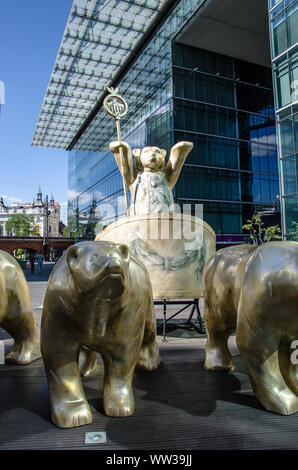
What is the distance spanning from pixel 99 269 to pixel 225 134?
26175mm

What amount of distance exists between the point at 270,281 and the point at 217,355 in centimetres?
129

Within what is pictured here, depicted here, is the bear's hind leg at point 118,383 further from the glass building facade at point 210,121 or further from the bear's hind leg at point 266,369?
the glass building facade at point 210,121

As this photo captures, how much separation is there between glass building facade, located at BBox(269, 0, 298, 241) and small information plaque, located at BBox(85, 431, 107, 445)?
46.8 ft

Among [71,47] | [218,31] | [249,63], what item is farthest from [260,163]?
[71,47]

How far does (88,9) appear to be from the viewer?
19.6m

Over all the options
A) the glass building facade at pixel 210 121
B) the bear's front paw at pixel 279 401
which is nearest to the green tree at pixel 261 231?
the glass building facade at pixel 210 121

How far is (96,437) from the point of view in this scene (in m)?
1.87

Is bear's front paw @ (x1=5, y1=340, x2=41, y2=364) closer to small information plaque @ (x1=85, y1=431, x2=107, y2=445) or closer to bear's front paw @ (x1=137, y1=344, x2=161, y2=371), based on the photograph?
bear's front paw @ (x1=137, y1=344, x2=161, y2=371)

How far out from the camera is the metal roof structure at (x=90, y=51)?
20000 millimetres

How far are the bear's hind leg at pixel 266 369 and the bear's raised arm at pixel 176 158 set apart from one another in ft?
12.4

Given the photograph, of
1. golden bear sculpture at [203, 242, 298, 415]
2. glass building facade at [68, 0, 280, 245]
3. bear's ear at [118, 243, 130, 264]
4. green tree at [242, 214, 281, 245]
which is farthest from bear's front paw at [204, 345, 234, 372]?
glass building facade at [68, 0, 280, 245]

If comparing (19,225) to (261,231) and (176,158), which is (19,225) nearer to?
(261,231)

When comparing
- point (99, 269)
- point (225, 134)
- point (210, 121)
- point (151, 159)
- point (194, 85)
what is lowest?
point (99, 269)

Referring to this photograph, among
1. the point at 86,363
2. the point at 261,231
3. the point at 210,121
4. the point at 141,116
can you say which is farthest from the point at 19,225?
the point at 86,363
